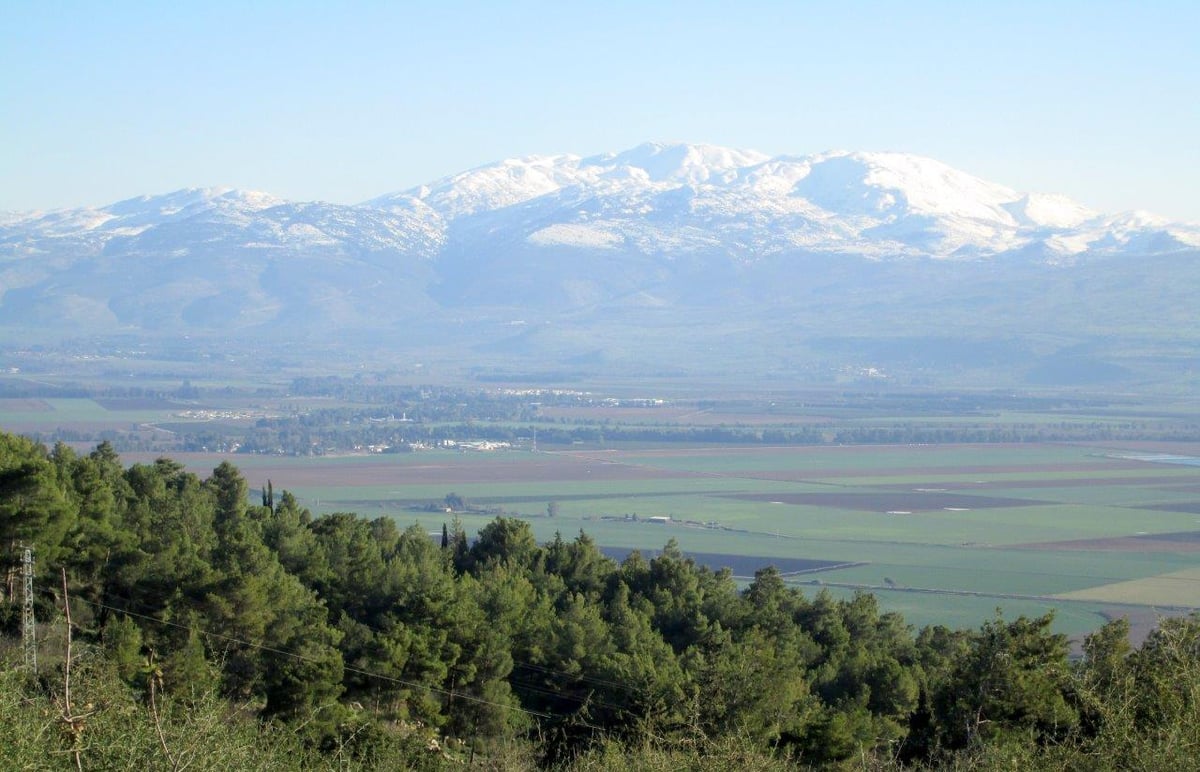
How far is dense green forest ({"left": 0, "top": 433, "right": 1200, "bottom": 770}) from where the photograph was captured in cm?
1947

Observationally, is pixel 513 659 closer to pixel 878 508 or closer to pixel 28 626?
pixel 28 626

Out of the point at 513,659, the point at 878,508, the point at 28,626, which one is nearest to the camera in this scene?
the point at 28,626

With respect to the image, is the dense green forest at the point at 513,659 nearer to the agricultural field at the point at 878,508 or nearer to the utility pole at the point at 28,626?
the utility pole at the point at 28,626

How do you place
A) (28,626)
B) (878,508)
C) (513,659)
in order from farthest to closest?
1. (878,508)
2. (513,659)
3. (28,626)

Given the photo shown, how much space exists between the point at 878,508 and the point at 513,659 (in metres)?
51.9

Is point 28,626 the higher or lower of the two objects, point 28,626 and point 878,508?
the higher

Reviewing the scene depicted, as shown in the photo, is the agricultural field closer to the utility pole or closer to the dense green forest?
the dense green forest

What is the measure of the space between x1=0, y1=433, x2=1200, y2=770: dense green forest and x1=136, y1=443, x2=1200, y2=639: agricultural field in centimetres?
1732

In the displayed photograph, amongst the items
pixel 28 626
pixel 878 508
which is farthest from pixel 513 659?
pixel 878 508

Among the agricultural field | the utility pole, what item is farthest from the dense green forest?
the agricultural field

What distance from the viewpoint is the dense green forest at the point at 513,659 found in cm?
1947

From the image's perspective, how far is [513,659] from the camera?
30.2 meters

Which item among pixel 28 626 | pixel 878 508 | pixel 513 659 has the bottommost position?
pixel 878 508

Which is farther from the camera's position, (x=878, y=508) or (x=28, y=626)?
(x=878, y=508)
